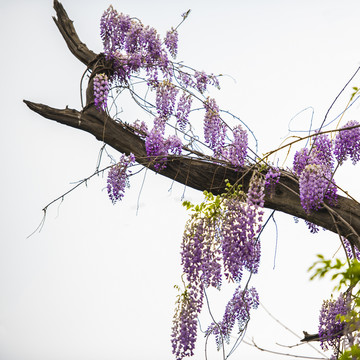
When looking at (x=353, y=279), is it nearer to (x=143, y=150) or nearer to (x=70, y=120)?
(x=143, y=150)

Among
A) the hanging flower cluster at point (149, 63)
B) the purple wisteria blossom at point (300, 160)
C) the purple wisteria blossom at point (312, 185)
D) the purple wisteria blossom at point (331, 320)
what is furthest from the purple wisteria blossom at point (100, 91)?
the purple wisteria blossom at point (331, 320)

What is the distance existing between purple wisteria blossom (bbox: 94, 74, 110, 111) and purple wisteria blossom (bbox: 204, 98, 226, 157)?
630mm

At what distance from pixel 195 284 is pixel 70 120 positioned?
1.37 metres

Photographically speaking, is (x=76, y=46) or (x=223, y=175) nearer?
(x=223, y=175)

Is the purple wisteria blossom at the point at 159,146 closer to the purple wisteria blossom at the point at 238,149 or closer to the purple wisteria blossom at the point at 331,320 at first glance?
the purple wisteria blossom at the point at 238,149

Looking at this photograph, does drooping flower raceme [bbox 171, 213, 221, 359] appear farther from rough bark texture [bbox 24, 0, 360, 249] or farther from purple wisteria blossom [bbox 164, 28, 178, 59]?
purple wisteria blossom [bbox 164, 28, 178, 59]

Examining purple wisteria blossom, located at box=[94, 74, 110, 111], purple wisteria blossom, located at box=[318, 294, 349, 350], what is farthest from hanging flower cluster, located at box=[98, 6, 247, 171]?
purple wisteria blossom, located at box=[318, 294, 349, 350]

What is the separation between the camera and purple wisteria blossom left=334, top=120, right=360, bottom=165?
125 inches

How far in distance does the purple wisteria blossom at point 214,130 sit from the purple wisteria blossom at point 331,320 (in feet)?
3.44

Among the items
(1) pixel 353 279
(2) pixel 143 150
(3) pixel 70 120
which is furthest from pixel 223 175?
→ (1) pixel 353 279

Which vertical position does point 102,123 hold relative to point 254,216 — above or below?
above

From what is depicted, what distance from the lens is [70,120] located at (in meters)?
3.55

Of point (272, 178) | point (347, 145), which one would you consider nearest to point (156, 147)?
point (272, 178)

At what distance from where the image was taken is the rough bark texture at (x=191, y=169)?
10.1ft
